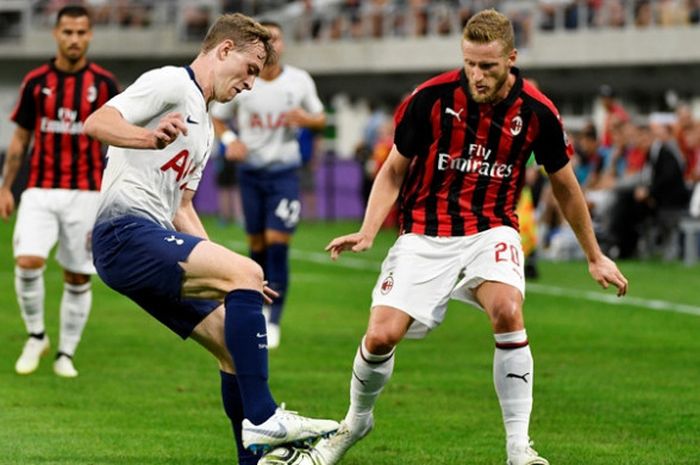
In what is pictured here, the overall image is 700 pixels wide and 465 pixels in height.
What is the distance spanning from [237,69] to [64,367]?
4.86 meters

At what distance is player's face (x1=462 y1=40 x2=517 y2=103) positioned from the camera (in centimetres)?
798

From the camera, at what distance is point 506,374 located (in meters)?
8.08

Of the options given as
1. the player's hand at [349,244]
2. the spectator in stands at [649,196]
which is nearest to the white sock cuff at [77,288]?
the player's hand at [349,244]

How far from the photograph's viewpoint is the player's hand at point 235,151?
13781 millimetres

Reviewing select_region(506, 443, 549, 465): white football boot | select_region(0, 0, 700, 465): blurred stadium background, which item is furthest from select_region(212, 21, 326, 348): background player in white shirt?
select_region(506, 443, 549, 465): white football boot

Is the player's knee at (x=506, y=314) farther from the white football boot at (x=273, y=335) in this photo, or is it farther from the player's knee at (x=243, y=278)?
the white football boot at (x=273, y=335)

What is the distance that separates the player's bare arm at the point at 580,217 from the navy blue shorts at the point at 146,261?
1.86 m

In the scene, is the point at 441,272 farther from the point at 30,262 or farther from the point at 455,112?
the point at 30,262

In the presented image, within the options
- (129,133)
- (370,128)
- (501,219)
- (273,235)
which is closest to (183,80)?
(129,133)

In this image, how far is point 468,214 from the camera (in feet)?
27.5

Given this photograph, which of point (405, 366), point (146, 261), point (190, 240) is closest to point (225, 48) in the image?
point (190, 240)

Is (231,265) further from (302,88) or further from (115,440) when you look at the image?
(302,88)

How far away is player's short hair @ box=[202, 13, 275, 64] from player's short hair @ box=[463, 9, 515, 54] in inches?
41.5

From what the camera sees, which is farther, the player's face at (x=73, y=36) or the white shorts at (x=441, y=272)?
the player's face at (x=73, y=36)
